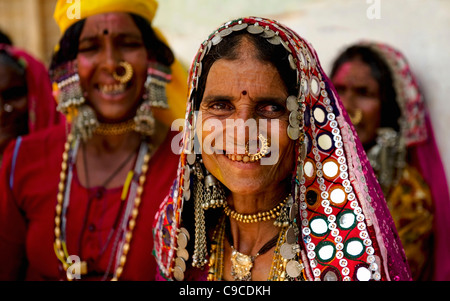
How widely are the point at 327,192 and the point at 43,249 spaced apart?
1620 mm

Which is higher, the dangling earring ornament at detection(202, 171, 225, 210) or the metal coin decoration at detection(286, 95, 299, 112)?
the metal coin decoration at detection(286, 95, 299, 112)

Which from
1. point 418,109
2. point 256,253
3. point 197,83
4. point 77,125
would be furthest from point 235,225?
point 418,109

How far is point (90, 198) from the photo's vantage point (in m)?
2.63

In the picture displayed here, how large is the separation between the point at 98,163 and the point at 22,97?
1100 millimetres

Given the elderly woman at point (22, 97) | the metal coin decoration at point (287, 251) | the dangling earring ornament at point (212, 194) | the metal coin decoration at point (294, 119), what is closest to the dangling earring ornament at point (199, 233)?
the dangling earring ornament at point (212, 194)

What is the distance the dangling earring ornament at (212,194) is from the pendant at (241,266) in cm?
21

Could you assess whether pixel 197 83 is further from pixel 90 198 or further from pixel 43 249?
pixel 43 249

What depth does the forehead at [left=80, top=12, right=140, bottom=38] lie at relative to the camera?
2.60 metres

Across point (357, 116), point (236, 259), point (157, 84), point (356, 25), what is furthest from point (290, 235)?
point (356, 25)

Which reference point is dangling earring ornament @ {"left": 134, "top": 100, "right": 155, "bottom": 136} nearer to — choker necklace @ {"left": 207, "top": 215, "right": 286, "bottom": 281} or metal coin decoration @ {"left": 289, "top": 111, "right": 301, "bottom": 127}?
choker necklace @ {"left": 207, "top": 215, "right": 286, "bottom": 281}

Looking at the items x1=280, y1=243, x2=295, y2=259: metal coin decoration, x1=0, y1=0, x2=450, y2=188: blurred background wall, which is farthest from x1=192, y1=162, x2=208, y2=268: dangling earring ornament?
x1=0, y1=0, x2=450, y2=188: blurred background wall

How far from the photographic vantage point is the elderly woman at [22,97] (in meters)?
3.38

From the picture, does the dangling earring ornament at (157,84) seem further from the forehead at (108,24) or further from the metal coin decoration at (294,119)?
the metal coin decoration at (294,119)

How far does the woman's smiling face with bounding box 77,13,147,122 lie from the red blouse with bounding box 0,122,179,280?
→ 33 centimetres
